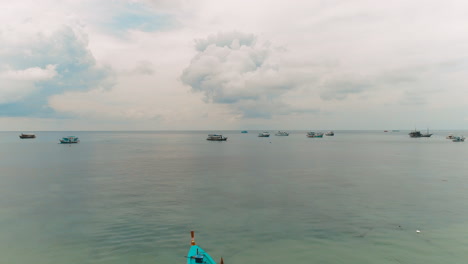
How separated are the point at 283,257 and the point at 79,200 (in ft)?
98.6

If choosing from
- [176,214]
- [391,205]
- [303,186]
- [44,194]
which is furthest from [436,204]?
[44,194]

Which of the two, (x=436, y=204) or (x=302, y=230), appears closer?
(x=302, y=230)

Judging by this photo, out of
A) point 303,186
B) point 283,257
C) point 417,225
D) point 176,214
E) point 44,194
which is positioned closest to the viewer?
point 283,257

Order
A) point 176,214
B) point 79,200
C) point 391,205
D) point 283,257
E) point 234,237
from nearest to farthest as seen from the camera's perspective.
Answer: point 283,257 → point 234,237 → point 176,214 → point 391,205 → point 79,200

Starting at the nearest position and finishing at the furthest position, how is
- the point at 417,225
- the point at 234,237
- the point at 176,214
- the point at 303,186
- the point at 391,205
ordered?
the point at 234,237 < the point at 417,225 < the point at 176,214 < the point at 391,205 < the point at 303,186

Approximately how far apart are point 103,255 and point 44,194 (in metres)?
27.8

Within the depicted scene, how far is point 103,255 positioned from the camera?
22734 millimetres

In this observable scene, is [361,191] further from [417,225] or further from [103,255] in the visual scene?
[103,255]

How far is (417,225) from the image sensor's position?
2906 cm

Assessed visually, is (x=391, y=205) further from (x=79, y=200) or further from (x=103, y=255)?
(x=79, y=200)

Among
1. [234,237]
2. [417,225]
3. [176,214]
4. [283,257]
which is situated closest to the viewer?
[283,257]

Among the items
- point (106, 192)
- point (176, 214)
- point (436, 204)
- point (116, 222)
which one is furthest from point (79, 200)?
point (436, 204)

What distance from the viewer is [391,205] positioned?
3634 centimetres

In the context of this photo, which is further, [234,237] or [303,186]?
[303,186]
